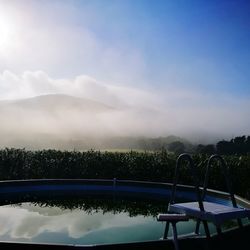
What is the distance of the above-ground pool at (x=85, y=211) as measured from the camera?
311 inches

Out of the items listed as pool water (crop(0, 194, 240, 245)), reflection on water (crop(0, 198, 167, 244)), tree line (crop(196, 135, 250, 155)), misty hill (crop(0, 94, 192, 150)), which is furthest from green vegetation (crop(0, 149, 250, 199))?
misty hill (crop(0, 94, 192, 150))

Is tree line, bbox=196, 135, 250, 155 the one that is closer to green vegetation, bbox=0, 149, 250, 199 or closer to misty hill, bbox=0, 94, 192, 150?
green vegetation, bbox=0, 149, 250, 199

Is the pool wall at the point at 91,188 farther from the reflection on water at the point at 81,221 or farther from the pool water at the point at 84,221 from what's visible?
the reflection on water at the point at 81,221

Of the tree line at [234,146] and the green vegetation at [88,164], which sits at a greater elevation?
the tree line at [234,146]

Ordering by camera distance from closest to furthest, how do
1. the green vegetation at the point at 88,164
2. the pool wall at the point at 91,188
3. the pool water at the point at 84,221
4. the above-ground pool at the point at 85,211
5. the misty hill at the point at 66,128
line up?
the pool water at the point at 84,221 → the above-ground pool at the point at 85,211 → the pool wall at the point at 91,188 → the green vegetation at the point at 88,164 → the misty hill at the point at 66,128

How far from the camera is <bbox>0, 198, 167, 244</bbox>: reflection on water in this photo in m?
7.83

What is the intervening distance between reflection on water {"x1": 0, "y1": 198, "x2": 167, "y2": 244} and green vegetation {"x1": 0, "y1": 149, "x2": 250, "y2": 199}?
2453mm

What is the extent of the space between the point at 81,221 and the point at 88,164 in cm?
563

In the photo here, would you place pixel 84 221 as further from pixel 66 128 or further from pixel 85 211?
pixel 66 128

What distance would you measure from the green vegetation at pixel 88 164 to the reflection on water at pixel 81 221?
8.05ft

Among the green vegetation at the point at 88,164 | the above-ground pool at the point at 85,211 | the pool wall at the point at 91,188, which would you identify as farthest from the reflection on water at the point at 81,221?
the green vegetation at the point at 88,164

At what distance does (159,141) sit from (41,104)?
74.4m

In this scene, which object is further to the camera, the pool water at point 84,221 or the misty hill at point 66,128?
the misty hill at point 66,128

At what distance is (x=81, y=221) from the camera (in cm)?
943
